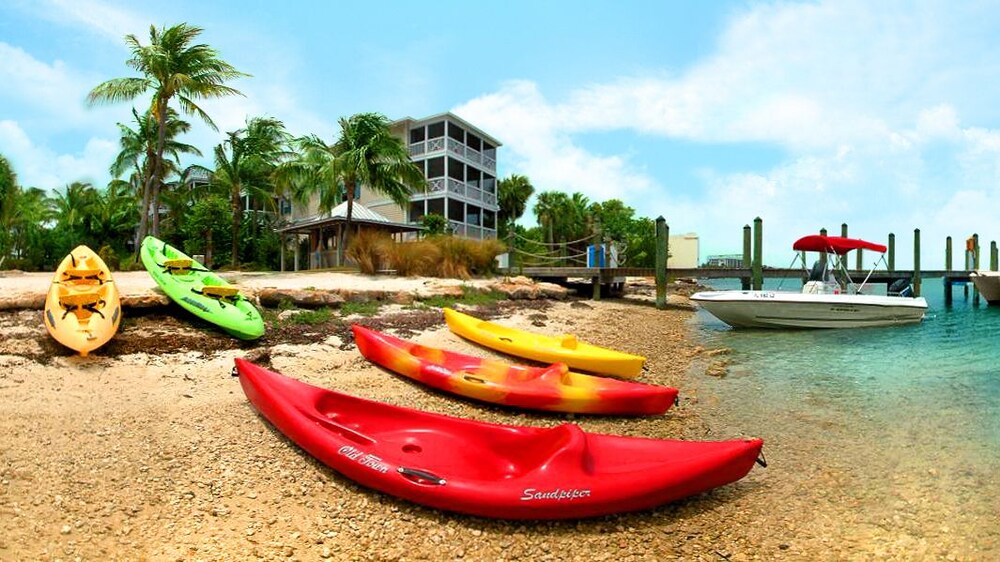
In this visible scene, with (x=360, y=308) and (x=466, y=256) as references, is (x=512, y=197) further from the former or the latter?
(x=360, y=308)

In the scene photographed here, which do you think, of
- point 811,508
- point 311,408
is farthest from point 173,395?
point 811,508

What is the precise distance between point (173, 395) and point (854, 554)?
5737 millimetres

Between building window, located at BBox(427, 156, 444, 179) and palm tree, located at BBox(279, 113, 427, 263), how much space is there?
30.4ft

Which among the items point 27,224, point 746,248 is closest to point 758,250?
point 746,248

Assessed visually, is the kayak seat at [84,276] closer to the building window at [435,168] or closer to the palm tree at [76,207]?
the building window at [435,168]

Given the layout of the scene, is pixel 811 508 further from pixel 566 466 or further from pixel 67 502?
pixel 67 502

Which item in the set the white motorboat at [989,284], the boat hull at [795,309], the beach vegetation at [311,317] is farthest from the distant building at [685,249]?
the beach vegetation at [311,317]

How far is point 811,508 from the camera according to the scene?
3.65 meters

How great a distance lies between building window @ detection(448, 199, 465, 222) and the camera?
32.5 m

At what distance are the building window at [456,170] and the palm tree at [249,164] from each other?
31.1 ft

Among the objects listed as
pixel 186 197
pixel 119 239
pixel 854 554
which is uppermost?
pixel 186 197

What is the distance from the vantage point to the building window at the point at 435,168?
103ft

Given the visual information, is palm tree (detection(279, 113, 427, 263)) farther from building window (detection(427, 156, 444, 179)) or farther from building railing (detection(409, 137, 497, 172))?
building window (detection(427, 156, 444, 179))

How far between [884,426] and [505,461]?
4288 millimetres
